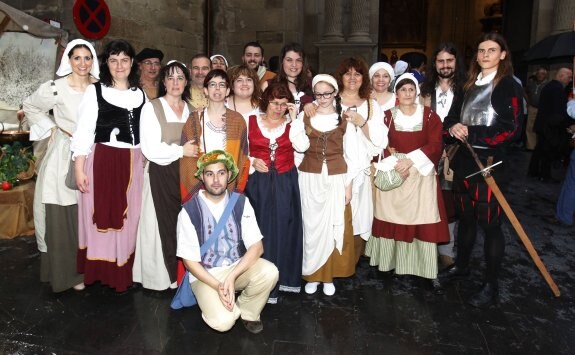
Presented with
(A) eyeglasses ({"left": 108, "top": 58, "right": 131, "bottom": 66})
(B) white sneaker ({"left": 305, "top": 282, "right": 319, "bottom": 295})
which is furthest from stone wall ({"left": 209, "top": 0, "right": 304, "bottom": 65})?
(B) white sneaker ({"left": 305, "top": 282, "right": 319, "bottom": 295})

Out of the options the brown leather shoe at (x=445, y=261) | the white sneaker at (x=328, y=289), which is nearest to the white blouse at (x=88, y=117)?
the white sneaker at (x=328, y=289)

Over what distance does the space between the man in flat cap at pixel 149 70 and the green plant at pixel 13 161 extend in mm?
2186

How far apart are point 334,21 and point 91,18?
192 inches

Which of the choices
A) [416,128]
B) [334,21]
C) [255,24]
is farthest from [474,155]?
[255,24]

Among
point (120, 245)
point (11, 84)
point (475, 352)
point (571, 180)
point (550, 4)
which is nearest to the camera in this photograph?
point (475, 352)

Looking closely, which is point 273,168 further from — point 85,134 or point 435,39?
point 435,39

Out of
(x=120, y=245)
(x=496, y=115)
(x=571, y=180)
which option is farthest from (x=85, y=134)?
(x=571, y=180)

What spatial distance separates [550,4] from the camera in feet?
31.8

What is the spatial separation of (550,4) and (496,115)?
828 cm

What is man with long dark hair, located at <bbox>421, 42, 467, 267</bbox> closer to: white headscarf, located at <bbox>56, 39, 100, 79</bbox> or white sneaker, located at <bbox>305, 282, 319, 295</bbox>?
white sneaker, located at <bbox>305, 282, 319, 295</bbox>

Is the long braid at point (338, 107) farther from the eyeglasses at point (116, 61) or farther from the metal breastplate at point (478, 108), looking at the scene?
the eyeglasses at point (116, 61)

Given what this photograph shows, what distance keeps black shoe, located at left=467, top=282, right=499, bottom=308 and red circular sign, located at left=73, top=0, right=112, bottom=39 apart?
5843mm

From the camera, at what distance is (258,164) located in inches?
133

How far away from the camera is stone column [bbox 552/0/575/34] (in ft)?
29.8
